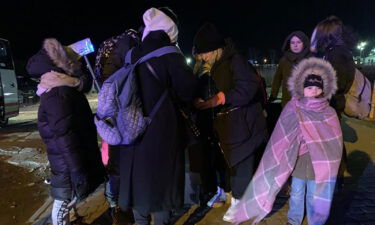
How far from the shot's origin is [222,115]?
10.9 feet

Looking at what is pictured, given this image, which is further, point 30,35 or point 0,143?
point 30,35

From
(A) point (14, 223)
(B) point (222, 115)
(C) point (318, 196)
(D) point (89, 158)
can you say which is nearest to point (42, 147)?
(A) point (14, 223)

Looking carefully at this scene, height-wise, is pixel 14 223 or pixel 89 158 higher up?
pixel 89 158

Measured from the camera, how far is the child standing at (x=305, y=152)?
2887 millimetres

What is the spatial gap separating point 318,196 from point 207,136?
1.25m

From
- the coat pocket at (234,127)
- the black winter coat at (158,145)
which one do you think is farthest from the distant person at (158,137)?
the coat pocket at (234,127)

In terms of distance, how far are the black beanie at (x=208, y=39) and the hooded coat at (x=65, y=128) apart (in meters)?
1.13

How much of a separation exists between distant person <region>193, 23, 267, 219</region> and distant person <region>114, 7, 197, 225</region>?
580 millimetres

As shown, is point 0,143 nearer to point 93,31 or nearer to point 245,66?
point 245,66

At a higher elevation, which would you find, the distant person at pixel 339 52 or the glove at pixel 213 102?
the distant person at pixel 339 52

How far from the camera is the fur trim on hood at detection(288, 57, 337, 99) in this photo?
2.95 m

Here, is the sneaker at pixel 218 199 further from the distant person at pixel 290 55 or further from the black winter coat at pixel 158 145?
the black winter coat at pixel 158 145

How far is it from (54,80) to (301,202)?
97.0 inches

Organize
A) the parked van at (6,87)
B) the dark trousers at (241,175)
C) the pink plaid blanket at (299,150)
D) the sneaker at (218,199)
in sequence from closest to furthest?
1. the pink plaid blanket at (299,150)
2. the dark trousers at (241,175)
3. the sneaker at (218,199)
4. the parked van at (6,87)
